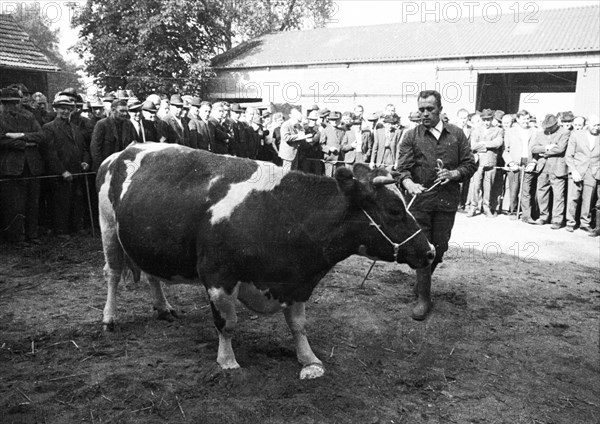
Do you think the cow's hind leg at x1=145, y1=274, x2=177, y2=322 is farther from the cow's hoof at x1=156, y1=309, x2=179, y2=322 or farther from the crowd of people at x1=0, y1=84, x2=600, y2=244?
the crowd of people at x1=0, y1=84, x2=600, y2=244

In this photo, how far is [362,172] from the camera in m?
4.14

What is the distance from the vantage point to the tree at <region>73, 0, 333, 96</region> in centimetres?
2727

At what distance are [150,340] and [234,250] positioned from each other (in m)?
1.51

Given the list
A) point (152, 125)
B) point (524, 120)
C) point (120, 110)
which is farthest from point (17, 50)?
point (524, 120)

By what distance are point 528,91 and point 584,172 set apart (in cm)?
2409

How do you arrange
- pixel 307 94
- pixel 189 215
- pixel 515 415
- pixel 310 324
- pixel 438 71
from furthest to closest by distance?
1. pixel 307 94
2. pixel 438 71
3. pixel 310 324
4. pixel 189 215
5. pixel 515 415

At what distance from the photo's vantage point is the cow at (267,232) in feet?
13.2

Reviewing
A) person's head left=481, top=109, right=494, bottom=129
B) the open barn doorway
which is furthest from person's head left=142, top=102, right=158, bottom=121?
the open barn doorway

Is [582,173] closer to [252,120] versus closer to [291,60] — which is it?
[252,120]

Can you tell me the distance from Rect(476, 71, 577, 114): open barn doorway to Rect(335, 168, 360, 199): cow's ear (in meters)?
28.3

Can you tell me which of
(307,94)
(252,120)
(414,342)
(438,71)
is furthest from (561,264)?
(307,94)

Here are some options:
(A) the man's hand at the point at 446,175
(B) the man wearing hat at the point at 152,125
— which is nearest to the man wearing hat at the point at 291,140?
(B) the man wearing hat at the point at 152,125

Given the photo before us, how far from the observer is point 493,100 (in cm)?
3278

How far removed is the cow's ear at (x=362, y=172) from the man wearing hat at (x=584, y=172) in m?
8.42
